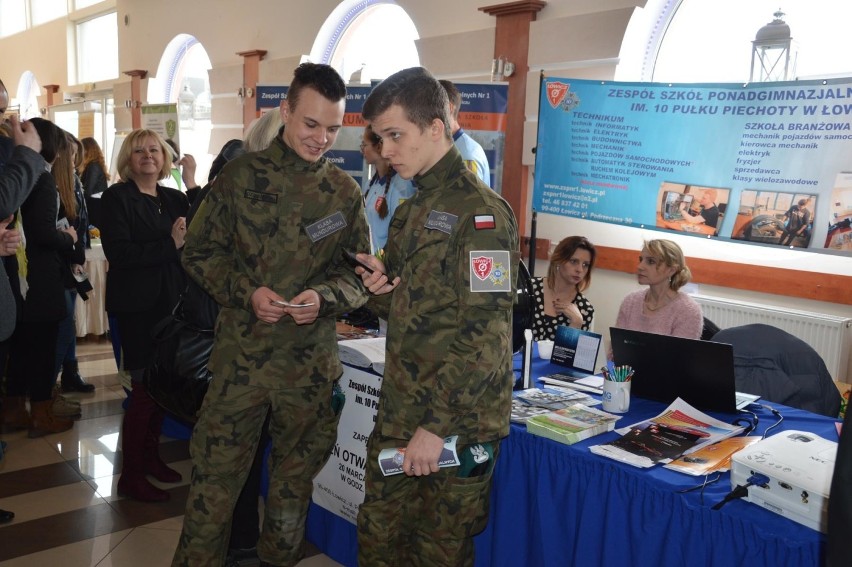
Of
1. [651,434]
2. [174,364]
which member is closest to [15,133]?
[174,364]

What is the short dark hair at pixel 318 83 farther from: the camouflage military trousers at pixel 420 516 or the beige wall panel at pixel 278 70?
the beige wall panel at pixel 278 70

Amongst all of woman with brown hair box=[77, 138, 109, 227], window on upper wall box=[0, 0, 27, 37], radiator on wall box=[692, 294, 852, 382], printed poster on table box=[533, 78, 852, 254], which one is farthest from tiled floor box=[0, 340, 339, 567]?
window on upper wall box=[0, 0, 27, 37]

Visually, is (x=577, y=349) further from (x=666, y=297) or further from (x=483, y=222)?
(x=483, y=222)

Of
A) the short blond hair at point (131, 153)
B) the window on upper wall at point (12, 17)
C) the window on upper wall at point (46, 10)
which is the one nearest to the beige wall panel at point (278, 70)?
the short blond hair at point (131, 153)

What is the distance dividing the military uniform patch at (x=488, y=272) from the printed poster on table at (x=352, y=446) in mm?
826

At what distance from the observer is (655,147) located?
368 centimetres

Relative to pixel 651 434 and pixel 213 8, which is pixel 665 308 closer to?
pixel 651 434

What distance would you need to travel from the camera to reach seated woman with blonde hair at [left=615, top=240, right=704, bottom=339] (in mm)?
3008

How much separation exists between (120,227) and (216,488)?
1.39 m

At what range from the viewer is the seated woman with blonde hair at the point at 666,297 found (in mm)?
3008

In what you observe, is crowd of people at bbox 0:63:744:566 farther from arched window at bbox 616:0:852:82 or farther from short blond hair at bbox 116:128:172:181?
arched window at bbox 616:0:852:82

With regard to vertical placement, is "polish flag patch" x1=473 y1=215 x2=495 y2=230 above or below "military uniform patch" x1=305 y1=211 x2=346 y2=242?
above

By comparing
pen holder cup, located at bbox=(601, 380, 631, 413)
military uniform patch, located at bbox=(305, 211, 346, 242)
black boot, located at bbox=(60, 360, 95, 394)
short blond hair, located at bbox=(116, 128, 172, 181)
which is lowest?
black boot, located at bbox=(60, 360, 95, 394)

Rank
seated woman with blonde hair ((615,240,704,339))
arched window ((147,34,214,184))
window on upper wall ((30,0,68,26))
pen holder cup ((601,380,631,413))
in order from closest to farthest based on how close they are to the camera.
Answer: pen holder cup ((601,380,631,413)) < seated woman with blonde hair ((615,240,704,339)) < arched window ((147,34,214,184)) < window on upper wall ((30,0,68,26))
